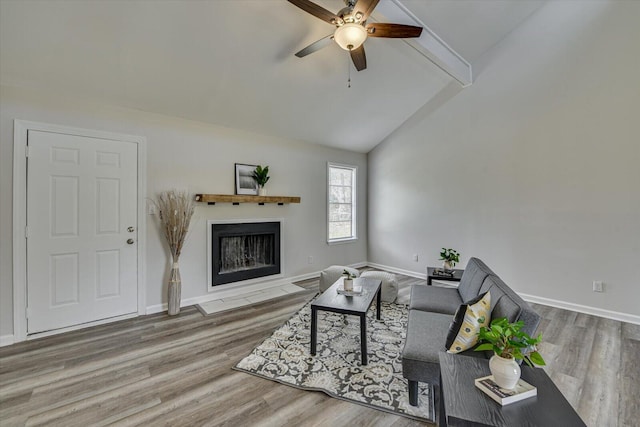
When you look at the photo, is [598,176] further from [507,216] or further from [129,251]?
A: [129,251]

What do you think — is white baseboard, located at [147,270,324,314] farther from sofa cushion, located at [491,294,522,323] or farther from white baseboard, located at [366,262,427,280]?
sofa cushion, located at [491,294,522,323]

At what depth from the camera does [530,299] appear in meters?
4.02

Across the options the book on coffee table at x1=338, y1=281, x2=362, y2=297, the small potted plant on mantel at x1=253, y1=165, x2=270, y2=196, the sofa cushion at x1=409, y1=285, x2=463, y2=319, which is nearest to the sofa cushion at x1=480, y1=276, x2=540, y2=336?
the sofa cushion at x1=409, y1=285, x2=463, y2=319

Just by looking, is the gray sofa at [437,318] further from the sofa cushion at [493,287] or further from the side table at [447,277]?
the side table at [447,277]

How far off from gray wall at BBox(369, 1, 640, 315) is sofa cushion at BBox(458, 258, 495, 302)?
1671 mm

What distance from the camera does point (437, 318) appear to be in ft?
7.85

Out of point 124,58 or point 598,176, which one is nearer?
point 124,58

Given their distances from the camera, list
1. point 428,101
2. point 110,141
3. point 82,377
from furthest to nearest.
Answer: point 428,101 < point 110,141 < point 82,377

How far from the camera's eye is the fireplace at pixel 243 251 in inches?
161

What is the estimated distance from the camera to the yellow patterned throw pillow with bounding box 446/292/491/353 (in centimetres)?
171

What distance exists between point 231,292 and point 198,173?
1780 mm

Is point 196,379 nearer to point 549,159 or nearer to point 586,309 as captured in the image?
point 586,309

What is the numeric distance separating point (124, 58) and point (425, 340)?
3647 mm

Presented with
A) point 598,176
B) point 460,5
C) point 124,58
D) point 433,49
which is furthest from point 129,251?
point 598,176
